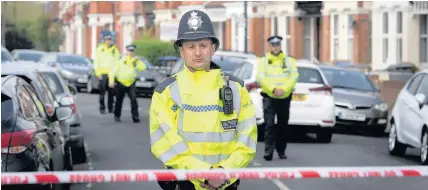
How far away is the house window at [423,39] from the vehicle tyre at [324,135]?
15.3 meters

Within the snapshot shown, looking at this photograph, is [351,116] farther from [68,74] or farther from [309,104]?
[68,74]

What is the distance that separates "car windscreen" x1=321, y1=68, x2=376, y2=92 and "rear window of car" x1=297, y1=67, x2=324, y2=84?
3.56 metres

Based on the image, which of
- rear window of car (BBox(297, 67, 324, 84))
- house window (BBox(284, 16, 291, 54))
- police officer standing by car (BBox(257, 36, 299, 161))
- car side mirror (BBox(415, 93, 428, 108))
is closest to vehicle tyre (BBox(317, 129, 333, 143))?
rear window of car (BBox(297, 67, 324, 84))

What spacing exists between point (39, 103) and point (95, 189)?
→ 6.79 ft

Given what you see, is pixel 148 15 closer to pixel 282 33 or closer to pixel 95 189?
pixel 282 33

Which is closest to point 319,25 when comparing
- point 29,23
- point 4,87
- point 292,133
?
point 292,133

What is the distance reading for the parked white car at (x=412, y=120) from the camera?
571 inches

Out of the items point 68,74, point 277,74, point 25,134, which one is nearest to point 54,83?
point 277,74

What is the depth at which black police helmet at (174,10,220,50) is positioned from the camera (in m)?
5.71

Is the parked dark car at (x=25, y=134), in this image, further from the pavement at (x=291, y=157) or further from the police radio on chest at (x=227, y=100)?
the pavement at (x=291, y=157)

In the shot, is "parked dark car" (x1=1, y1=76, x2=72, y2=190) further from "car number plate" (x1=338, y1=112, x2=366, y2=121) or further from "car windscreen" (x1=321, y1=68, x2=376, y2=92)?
"car windscreen" (x1=321, y1=68, x2=376, y2=92)

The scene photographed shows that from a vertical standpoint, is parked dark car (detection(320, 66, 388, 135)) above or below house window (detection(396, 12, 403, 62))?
below

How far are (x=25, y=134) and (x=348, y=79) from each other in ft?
50.5

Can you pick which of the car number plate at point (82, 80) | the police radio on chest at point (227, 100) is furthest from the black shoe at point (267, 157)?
the car number plate at point (82, 80)
